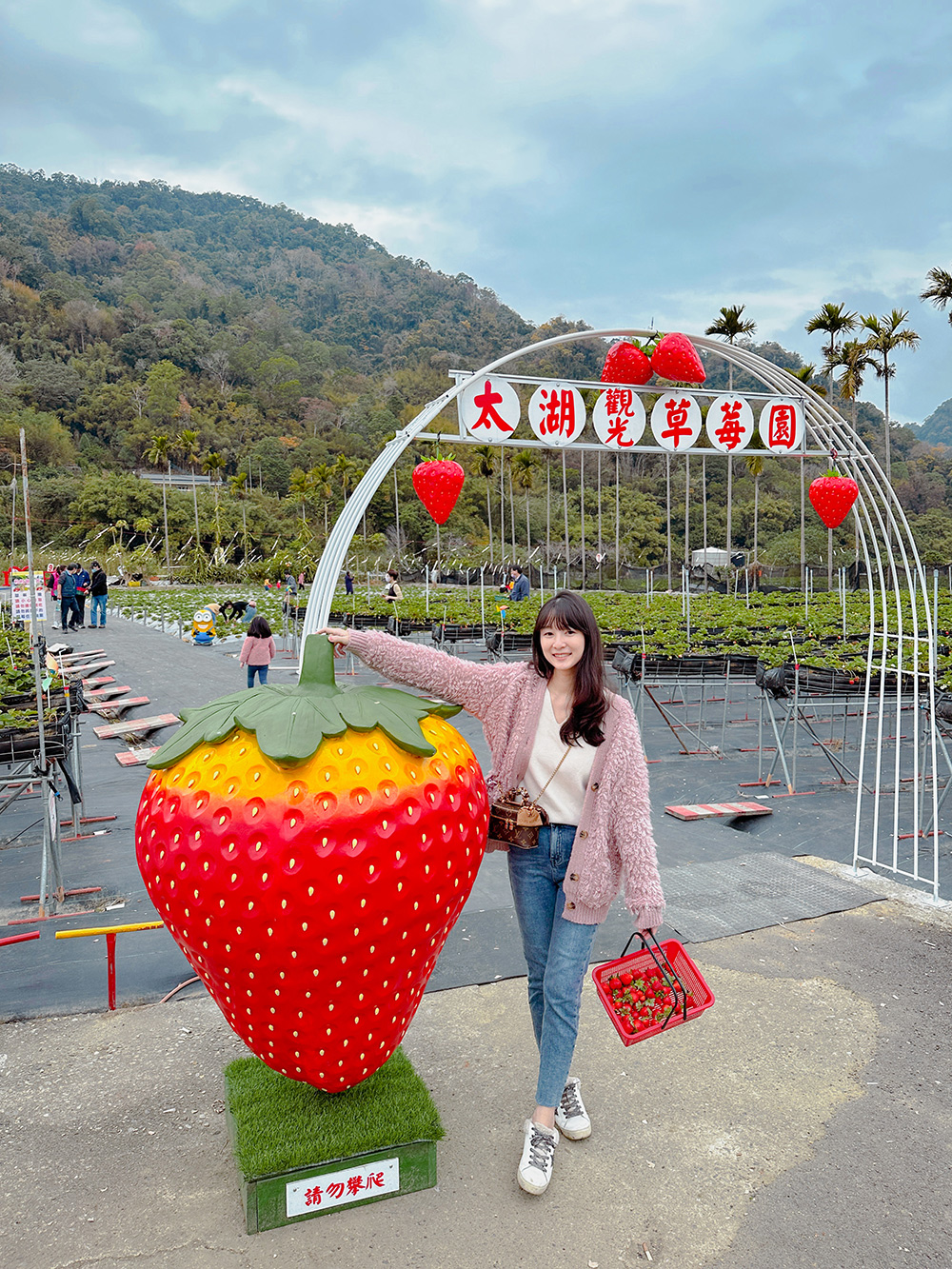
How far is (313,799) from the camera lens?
1.62 meters

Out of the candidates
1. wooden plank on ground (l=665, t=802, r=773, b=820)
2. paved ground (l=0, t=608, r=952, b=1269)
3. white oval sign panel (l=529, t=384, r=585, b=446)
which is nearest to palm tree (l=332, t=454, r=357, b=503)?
wooden plank on ground (l=665, t=802, r=773, b=820)

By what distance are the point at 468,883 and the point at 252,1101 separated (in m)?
0.89

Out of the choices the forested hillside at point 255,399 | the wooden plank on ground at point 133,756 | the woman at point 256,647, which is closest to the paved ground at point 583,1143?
the wooden plank on ground at point 133,756

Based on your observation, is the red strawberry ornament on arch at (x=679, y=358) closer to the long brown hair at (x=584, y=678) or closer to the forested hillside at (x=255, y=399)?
the long brown hair at (x=584, y=678)

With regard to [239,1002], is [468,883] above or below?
above

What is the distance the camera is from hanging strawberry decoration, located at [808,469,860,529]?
15.4 ft

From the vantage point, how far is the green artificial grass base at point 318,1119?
197 centimetres

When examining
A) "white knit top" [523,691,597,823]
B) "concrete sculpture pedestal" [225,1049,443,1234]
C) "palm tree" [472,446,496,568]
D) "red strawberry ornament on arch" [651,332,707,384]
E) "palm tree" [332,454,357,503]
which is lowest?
"concrete sculpture pedestal" [225,1049,443,1234]

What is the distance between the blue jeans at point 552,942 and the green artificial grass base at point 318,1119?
332mm

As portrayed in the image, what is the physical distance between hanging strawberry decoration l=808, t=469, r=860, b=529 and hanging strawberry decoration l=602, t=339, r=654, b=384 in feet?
4.20

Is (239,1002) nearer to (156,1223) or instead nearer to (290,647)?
(156,1223)

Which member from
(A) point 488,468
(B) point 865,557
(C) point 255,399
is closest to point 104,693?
(B) point 865,557

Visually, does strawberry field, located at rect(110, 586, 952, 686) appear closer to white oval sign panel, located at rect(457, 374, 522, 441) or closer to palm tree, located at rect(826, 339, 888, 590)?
white oval sign panel, located at rect(457, 374, 522, 441)

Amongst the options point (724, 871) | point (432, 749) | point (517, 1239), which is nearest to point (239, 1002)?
point (432, 749)
